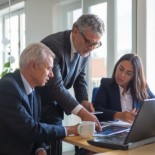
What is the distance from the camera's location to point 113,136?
5.20 feet

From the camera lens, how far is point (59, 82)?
1.80 metres

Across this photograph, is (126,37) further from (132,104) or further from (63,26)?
(132,104)

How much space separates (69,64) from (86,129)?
0.60 metres

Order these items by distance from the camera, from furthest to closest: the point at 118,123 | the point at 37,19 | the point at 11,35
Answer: the point at 37,19 < the point at 11,35 < the point at 118,123

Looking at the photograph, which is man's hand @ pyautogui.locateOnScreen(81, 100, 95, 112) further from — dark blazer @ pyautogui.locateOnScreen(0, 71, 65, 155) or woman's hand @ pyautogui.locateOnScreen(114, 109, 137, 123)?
dark blazer @ pyautogui.locateOnScreen(0, 71, 65, 155)

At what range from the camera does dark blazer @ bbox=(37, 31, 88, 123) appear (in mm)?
1778

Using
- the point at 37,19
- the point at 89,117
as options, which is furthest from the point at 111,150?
the point at 37,19

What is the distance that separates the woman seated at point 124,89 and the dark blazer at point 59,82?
0.87ft

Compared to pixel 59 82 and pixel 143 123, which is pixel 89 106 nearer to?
pixel 59 82

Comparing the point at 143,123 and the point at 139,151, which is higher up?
the point at 143,123

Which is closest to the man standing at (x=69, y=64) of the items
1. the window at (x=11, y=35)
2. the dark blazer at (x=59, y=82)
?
the dark blazer at (x=59, y=82)

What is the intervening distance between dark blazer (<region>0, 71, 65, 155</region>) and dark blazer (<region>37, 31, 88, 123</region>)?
231 mm

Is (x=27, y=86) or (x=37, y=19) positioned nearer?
(x=27, y=86)

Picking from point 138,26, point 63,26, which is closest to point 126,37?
point 138,26
